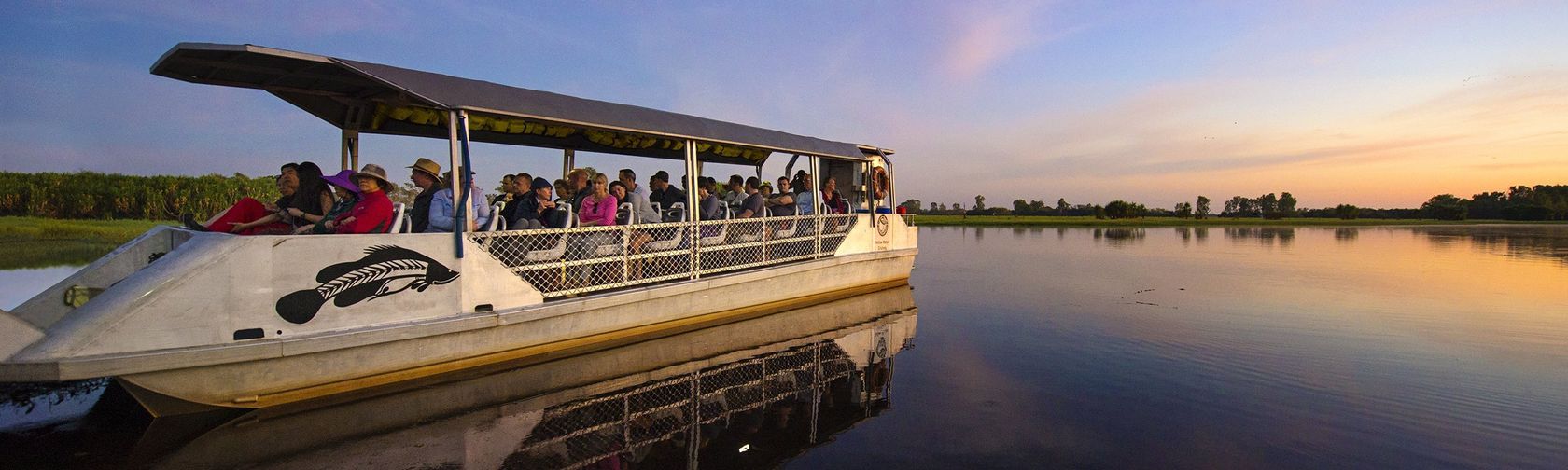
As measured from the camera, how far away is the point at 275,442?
14.4 ft

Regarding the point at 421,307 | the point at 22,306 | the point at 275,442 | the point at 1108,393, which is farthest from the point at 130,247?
Answer: the point at 1108,393

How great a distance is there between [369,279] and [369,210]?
2.40 ft

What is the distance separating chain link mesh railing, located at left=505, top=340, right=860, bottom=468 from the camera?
4.32 meters

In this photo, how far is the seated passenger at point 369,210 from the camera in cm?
567

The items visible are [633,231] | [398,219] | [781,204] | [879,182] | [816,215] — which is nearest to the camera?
[398,219]

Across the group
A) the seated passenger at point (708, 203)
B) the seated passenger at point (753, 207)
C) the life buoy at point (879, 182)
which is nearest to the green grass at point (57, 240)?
the seated passenger at point (708, 203)

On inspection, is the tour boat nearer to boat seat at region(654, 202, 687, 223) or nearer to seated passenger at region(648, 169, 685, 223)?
boat seat at region(654, 202, 687, 223)

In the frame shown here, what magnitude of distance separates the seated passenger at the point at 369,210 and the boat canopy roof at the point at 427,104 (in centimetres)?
83

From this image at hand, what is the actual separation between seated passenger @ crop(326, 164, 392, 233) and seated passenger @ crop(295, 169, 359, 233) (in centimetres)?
10

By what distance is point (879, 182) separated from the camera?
13.1 metres

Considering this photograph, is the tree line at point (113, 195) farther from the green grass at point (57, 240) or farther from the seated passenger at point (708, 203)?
the seated passenger at point (708, 203)

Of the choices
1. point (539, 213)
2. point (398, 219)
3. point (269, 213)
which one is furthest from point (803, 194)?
point (269, 213)

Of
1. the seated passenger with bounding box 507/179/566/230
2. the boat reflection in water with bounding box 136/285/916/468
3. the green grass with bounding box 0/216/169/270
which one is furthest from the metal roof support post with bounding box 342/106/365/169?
the green grass with bounding box 0/216/169/270

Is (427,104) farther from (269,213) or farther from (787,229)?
(787,229)
